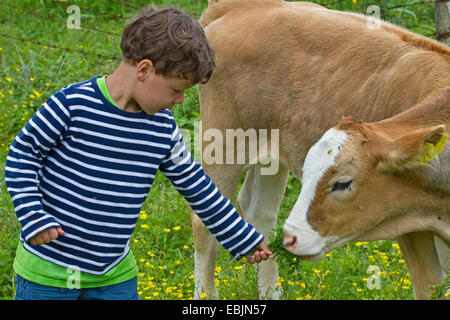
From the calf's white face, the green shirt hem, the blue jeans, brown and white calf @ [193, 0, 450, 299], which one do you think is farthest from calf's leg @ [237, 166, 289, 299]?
the green shirt hem

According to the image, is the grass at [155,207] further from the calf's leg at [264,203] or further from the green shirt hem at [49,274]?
the green shirt hem at [49,274]

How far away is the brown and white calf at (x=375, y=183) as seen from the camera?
3.31 meters

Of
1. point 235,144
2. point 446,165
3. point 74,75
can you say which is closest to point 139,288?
point 235,144

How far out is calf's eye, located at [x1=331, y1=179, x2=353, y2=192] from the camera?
338 cm

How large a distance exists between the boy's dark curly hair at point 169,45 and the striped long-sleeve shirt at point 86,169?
25 centimetres

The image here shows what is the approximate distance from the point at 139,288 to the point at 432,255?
1.79 metres

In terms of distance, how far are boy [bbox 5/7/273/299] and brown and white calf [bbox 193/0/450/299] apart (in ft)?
3.84

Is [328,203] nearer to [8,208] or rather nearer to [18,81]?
[8,208]

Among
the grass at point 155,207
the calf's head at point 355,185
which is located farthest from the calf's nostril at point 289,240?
the grass at point 155,207

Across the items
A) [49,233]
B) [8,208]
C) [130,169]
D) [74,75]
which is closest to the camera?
[49,233]

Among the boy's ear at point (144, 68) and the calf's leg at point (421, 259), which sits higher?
the boy's ear at point (144, 68)

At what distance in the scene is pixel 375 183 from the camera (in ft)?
11.2

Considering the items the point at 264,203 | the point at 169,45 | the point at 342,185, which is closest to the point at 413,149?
the point at 342,185
